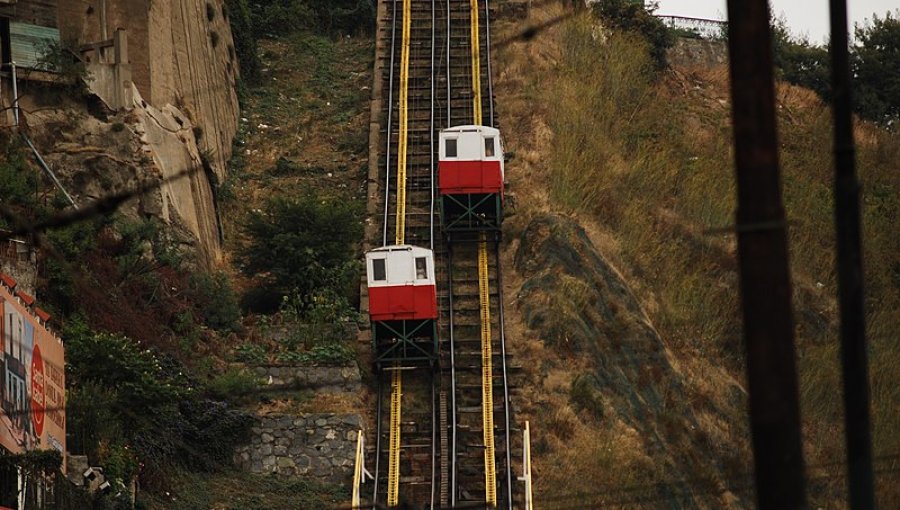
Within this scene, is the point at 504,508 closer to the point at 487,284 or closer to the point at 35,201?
the point at 487,284

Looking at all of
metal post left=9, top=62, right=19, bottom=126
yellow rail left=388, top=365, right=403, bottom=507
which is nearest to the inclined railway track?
yellow rail left=388, top=365, right=403, bottom=507

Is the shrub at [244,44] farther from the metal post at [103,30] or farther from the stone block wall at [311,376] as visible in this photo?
the stone block wall at [311,376]

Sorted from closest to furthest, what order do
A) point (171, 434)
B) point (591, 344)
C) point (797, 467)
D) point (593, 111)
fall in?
point (797, 467) → point (171, 434) → point (591, 344) → point (593, 111)

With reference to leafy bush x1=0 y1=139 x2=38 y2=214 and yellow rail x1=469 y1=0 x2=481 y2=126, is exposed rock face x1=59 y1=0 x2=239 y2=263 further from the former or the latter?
yellow rail x1=469 y1=0 x2=481 y2=126

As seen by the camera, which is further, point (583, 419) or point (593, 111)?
point (593, 111)

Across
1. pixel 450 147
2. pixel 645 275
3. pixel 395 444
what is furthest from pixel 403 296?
pixel 645 275

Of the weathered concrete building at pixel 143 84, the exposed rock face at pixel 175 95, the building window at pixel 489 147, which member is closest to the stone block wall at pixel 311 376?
the weathered concrete building at pixel 143 84

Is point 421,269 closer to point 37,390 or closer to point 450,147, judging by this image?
point 450,147

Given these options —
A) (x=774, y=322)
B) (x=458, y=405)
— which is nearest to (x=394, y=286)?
(x=458, y=405)
